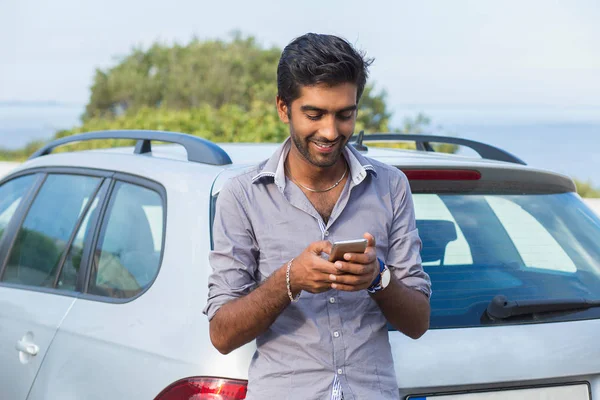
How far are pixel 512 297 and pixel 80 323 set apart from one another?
56.6 inches

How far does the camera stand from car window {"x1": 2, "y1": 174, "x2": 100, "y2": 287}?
3.58m

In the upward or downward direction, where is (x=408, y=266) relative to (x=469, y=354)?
upward

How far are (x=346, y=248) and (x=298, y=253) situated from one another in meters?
0.36

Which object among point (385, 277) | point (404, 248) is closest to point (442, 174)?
point (404, 248)

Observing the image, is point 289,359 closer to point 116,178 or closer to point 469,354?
point 469,354

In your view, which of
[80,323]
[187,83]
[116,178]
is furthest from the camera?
[187,83]

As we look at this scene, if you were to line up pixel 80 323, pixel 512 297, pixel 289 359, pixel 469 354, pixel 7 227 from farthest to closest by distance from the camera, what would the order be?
pixel 7 227, pixel 80 323, pixel 512 297, pixel 469 354, pixel 289 359

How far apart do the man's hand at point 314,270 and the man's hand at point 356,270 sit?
1cm

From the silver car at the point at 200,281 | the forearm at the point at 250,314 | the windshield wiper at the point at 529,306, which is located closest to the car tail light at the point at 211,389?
the silver car at the point at 200,281

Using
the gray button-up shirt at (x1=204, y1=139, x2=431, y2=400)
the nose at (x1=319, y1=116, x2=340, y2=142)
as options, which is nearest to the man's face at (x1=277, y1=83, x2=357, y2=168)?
the nose at (x1=319, y1=116, x2=340, y2=142)

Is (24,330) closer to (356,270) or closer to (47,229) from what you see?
(47,229)

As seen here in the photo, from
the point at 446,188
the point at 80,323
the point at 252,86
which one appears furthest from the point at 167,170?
the point at 252,86

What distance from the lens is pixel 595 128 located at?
28516mm

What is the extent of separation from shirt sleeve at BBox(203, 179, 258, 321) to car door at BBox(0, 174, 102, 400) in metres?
1.06
